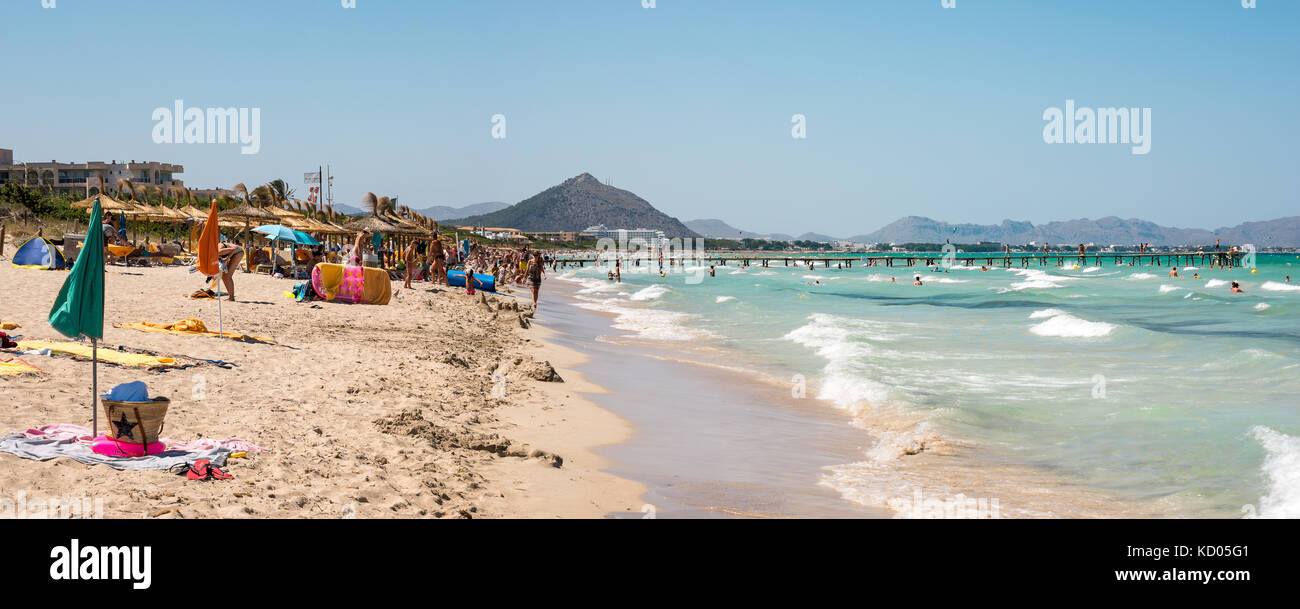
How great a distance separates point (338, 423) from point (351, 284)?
11.1 meters

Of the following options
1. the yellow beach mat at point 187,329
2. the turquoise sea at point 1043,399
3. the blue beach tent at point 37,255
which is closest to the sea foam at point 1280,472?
the turquoise sea at point 1043,399

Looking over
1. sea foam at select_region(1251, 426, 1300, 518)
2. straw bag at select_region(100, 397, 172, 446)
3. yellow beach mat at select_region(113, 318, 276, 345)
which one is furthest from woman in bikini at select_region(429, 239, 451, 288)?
sea foam at select_region(1251, 426, 1300, 518)

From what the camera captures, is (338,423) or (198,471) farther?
(338,423)

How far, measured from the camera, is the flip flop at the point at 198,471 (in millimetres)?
4730

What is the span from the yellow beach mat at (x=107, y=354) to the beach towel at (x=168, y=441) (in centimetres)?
222

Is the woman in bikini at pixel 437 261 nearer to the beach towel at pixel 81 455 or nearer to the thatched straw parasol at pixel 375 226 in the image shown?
the thatched straw parasol at pixel 375 226

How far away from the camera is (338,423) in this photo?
6730 mm

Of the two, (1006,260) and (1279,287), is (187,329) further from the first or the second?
(1006,260)

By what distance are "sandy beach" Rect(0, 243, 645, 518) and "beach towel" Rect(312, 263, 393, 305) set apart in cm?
363

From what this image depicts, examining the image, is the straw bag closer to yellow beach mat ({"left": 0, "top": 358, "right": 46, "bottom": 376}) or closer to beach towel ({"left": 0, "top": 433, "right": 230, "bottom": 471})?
beach towel ({"left": 0, "top": 433, "right": 230, "bottom": 471})

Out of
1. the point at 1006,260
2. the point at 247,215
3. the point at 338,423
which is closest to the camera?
the point at 338,423

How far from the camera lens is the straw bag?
4.97 meters
